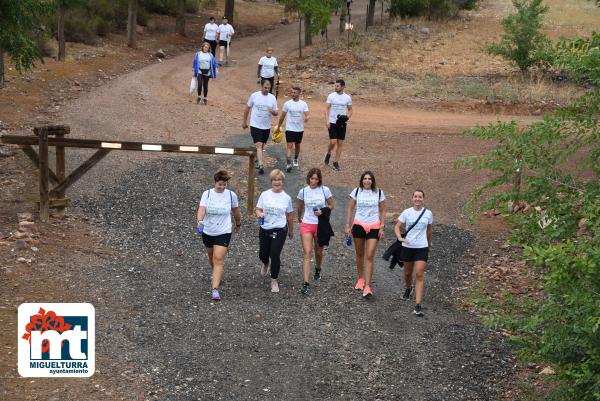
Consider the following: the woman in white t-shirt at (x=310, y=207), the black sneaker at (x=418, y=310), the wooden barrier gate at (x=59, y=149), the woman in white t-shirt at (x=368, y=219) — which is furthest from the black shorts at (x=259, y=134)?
the black sneaker at (x=418, y=310)

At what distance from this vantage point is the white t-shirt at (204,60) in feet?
75.5

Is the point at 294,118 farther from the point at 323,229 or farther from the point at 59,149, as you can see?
the point at 323,229

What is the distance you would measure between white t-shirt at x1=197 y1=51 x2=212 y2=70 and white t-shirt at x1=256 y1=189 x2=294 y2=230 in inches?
466

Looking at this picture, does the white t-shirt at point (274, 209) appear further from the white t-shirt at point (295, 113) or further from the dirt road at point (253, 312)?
the white t-shirt at point (295, 113)

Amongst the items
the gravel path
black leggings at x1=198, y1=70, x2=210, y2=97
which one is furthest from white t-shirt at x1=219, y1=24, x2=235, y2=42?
the gravel path

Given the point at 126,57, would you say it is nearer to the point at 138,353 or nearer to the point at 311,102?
the point at 311,102

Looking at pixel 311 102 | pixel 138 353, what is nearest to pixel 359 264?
pixel 138 353

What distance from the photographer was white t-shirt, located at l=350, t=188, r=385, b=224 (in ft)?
39.4

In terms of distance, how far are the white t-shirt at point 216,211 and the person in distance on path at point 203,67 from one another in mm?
11866

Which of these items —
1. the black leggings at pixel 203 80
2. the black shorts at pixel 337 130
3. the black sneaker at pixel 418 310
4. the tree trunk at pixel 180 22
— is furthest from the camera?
the tree trunk at pixel 180 22

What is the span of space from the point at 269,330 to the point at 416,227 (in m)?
2.42

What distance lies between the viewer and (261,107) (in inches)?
661

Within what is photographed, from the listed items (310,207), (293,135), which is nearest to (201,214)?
(310,207)

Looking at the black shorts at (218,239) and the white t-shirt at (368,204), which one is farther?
the white t-shirt at (368,204)
